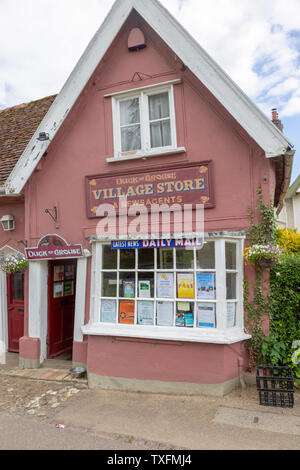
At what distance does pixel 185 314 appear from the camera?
6.09 meters

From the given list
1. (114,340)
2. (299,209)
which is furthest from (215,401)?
(299,209)

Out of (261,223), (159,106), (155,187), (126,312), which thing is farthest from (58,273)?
(261,223)

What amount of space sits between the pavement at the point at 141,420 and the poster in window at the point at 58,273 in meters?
2.54

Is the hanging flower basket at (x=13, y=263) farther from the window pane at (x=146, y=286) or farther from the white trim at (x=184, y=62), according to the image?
the window pane at (x=146, y=286)

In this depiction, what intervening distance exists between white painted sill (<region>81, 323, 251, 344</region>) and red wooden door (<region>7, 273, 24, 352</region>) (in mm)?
2677

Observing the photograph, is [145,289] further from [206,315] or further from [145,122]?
[145,122]

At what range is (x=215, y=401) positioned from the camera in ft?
18.0

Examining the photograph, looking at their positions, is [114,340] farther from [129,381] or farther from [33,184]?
[33,184]

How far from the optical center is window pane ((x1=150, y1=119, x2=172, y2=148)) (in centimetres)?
672

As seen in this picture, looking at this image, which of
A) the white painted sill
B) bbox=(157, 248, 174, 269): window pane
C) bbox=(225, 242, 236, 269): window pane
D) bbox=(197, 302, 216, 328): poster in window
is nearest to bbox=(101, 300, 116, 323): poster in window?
the white painted sill

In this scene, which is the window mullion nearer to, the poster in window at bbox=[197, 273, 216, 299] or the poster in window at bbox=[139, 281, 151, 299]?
the poster in window at bbox=[197, 273, 216, 299]

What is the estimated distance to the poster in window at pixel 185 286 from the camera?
6.09 m

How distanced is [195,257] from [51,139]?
13.5 feet

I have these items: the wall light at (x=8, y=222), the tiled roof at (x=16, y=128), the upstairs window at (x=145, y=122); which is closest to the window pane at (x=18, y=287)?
the wall light at (x=8, y=222)
